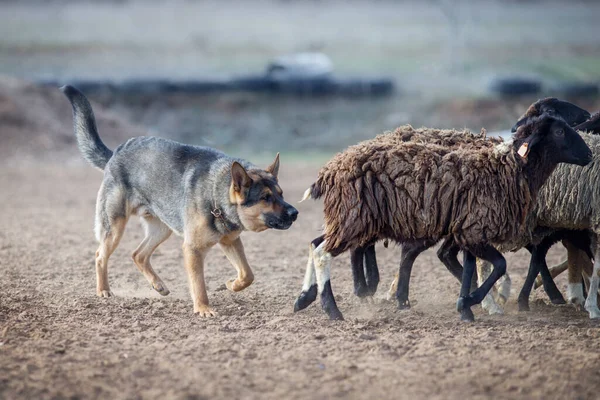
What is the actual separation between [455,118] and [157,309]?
15769 millimetres

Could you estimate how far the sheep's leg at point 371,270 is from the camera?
8.44 m

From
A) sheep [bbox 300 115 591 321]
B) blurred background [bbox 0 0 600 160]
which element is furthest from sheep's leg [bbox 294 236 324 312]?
blurred background [bbox 0 0 600 160]

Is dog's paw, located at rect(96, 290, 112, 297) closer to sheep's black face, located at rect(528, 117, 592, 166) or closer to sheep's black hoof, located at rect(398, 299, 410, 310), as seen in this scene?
sheep's black hoof, located at rect(398, 299, 410, 310)

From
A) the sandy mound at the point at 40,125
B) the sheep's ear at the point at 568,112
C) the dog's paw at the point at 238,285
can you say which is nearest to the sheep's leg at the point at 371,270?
the dog's paw at the point at 238,285

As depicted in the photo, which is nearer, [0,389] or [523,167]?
[0,389]

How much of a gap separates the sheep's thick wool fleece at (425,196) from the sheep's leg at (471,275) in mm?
133

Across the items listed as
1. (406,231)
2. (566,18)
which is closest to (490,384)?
(406,231)

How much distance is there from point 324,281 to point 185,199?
166cm

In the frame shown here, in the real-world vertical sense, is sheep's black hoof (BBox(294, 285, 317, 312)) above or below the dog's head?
below

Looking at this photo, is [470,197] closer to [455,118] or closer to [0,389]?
[0,389]

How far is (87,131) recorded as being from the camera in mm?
9047

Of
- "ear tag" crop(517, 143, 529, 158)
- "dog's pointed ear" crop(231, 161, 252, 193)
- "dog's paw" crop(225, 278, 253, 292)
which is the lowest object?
"dog's paw" crop(225, 278, 253, 292)

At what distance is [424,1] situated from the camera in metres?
39.6

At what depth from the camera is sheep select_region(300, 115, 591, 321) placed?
24.4 ft
